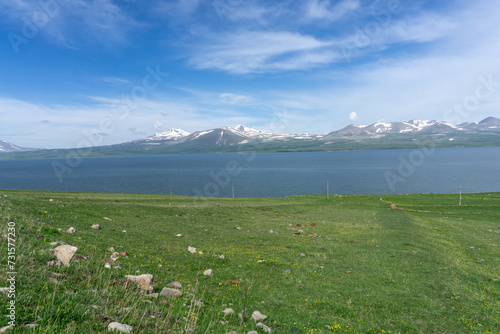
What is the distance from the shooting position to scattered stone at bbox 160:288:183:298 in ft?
37.9

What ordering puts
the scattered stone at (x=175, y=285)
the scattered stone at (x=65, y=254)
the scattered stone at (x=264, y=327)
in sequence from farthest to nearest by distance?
the scattered stone at (x=175, y=285)
the scattered stone at (x=65, y=254)
the scattered stone at (x=264, y=327)

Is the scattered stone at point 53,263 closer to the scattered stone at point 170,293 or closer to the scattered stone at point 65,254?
the scattered stone at point 65,254

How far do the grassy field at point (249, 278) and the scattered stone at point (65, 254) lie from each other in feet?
1.21

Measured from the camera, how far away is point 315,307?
1262cm

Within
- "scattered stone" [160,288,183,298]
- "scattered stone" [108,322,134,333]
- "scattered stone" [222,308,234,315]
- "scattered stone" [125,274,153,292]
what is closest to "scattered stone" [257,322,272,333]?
"scattered stone" [222,308,234,315]

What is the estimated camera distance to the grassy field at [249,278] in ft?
29.7

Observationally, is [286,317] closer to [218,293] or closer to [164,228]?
[218,293]

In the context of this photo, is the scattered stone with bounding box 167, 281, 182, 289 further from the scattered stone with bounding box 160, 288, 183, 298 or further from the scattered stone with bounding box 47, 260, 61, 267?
the scattered stone with bounding box 47, 260, 61, 267

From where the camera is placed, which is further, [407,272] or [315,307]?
[407,272]

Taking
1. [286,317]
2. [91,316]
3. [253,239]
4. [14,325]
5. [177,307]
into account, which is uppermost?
[14,325]

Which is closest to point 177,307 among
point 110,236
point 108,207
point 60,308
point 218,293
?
point 218,293

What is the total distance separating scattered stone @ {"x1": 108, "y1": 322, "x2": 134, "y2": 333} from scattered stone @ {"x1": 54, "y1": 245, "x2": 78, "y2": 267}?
533cm

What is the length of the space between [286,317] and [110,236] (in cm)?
1527

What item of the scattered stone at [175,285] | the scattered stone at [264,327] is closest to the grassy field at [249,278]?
the scattered stone at [175,285]
